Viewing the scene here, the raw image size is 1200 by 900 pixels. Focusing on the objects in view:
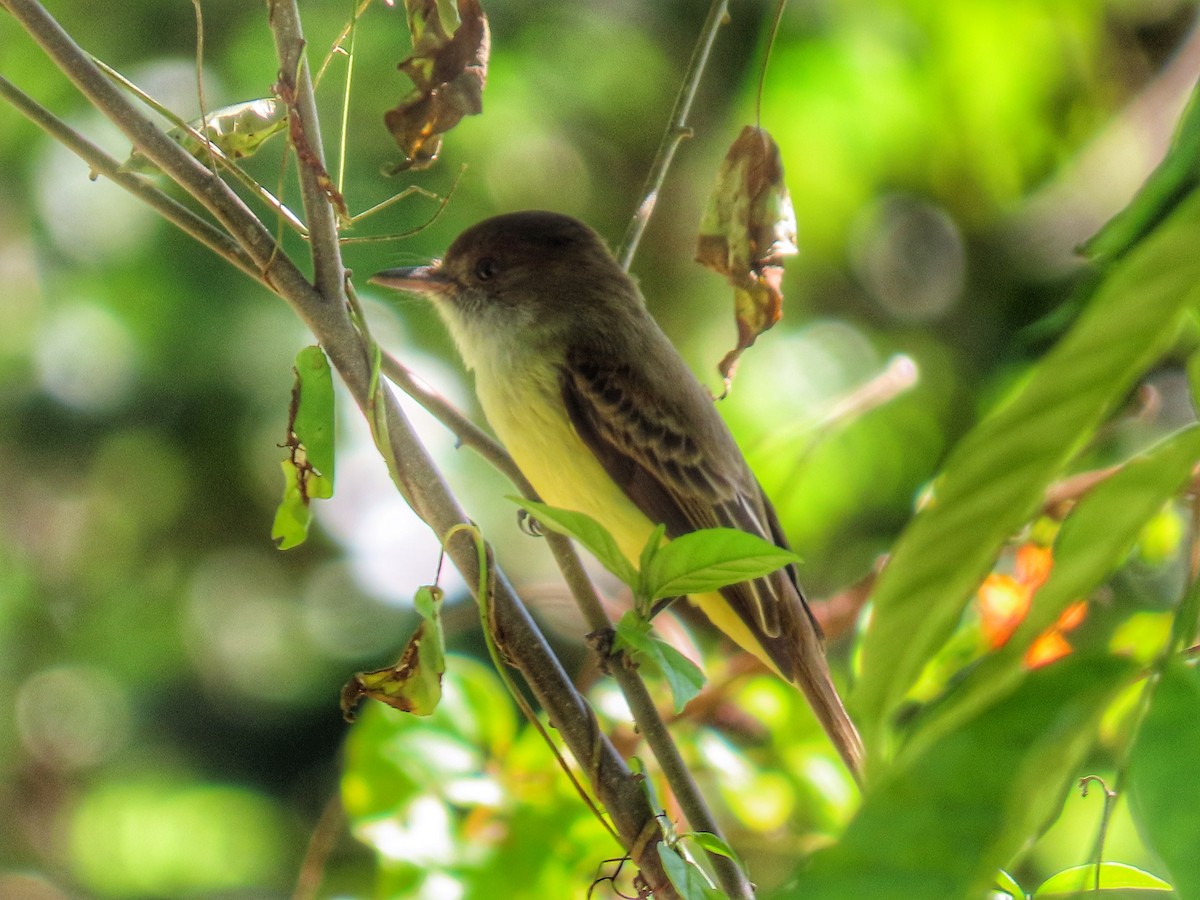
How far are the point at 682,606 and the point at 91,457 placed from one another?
2946 mm

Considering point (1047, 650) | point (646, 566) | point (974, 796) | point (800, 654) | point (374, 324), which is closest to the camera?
point (974, 796)

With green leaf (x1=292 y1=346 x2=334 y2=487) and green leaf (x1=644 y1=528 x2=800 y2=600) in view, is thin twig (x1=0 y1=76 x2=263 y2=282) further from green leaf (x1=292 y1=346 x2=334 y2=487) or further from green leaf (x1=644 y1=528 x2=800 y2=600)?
green leaf (x1=644 y1=528 x2=800 y2=600)

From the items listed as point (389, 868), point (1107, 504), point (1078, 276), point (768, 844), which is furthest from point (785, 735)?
point (1078, 276)

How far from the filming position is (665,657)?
1416mm

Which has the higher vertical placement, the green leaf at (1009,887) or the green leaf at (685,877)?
the green leaf at (685,877)

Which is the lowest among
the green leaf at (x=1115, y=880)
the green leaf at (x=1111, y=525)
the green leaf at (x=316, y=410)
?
the green leaf at (x=1115, y=880)

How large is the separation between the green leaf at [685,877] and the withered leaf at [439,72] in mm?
932

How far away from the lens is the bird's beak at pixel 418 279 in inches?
131

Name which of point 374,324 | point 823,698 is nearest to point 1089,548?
point 823,698

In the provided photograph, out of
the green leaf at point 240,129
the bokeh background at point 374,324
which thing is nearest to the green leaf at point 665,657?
the green leaf at point 240,129

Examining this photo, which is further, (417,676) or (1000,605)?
(1000,605)

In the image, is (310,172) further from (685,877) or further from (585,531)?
(685,877)

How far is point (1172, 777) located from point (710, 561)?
61 centimetres

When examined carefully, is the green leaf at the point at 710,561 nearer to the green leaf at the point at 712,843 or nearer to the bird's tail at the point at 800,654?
the green leaf at the point at 712,843
